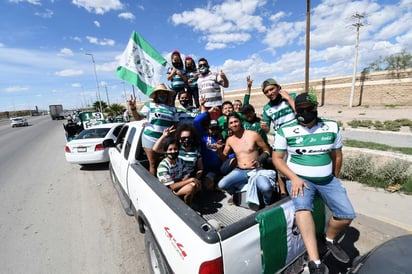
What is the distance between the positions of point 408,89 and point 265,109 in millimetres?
27207

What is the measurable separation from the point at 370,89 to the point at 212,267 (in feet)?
101

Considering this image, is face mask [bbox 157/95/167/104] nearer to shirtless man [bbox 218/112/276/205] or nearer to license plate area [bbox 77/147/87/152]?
shirtless man [bbox 218/112/276/205]

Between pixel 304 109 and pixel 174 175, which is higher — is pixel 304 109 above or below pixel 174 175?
above

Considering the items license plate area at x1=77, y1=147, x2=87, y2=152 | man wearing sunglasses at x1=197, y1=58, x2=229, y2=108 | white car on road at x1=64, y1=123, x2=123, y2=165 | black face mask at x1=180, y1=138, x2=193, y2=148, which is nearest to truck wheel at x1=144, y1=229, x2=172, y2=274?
black face mask at x1=180, y1=138, x2=193, y2=148

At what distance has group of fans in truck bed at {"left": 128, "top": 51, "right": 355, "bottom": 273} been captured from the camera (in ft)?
7.06

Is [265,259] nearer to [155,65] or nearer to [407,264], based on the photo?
[407,264]

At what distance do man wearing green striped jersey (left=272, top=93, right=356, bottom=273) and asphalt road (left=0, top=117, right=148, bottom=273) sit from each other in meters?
2.16

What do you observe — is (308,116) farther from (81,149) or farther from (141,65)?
(81,149)

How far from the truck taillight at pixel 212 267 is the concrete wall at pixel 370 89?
95.2ft

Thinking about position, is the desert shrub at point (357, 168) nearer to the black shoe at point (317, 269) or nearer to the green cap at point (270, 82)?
the green cap at point (270, 82)

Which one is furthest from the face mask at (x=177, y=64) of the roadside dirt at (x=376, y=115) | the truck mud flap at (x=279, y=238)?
the roadside dirt at (x=376, y=115)

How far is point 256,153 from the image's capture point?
2959 millimetres

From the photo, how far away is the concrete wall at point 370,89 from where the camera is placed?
73.3 ft

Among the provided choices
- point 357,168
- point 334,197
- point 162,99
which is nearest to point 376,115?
point 357,168
